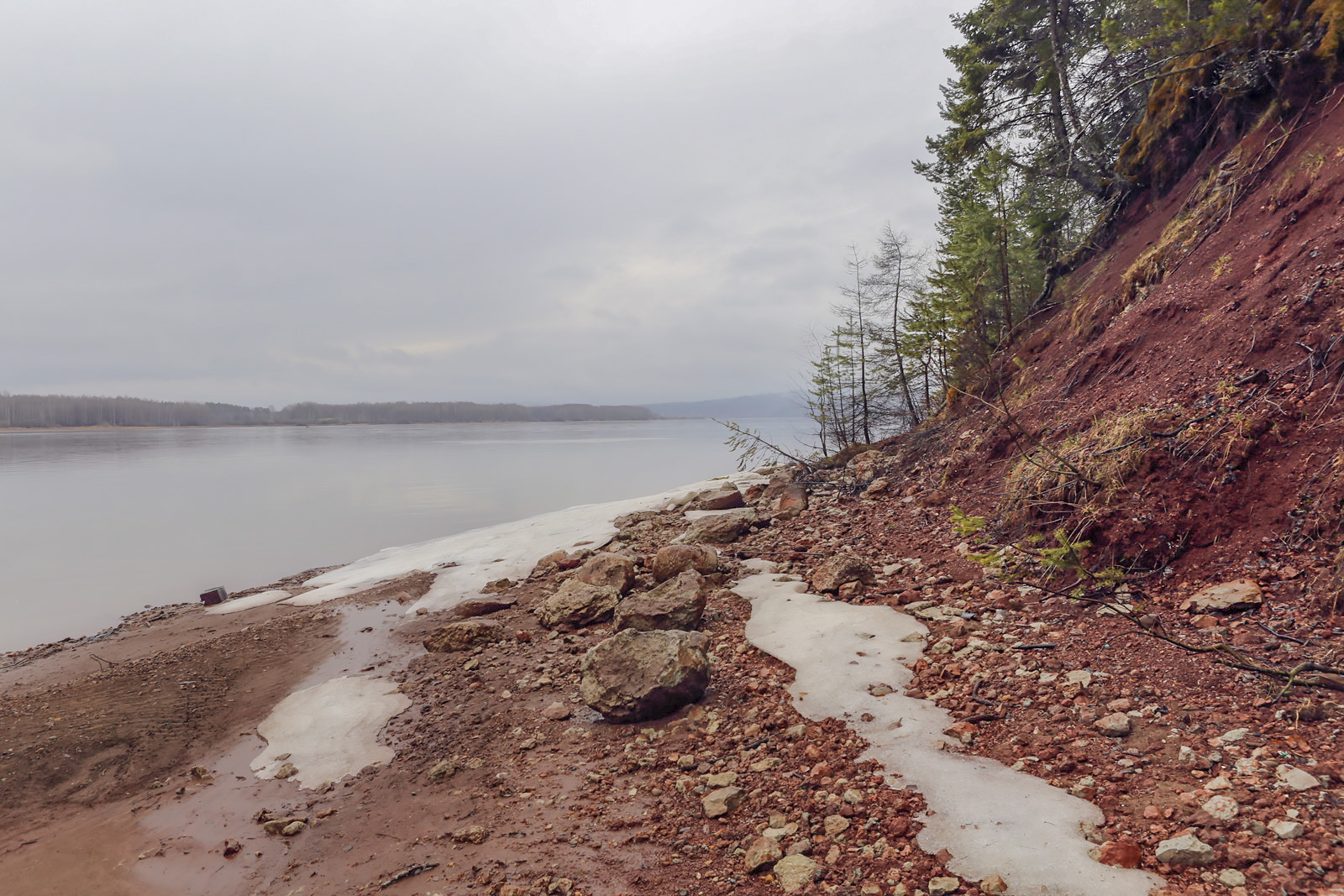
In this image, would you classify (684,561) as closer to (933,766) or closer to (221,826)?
(933,766)

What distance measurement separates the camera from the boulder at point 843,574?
6.33 metres

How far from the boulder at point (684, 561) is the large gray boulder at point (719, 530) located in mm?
1532

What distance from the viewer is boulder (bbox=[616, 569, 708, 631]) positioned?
6.01 meters

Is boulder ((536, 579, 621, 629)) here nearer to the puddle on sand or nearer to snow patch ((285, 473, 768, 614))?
snow patch ((285, 473, 768, 614))

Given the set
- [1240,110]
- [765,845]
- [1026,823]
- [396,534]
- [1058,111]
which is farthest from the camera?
[396,534]

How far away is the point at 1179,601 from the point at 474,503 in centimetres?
2335

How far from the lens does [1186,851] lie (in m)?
2.22

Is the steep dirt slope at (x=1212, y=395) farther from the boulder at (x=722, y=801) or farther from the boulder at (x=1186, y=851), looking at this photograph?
the boulder at (x=722, y=801)

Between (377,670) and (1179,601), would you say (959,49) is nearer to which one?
(1179,601)

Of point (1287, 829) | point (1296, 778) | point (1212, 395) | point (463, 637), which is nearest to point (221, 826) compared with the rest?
point (463, 637)

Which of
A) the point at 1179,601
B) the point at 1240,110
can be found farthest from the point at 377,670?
the point at 1240,110

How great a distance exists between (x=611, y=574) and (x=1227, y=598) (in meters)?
5.95

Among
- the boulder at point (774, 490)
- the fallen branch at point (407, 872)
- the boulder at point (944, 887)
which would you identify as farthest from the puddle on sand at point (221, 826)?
the boulder at point (774, 490)

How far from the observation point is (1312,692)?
9.29ft
